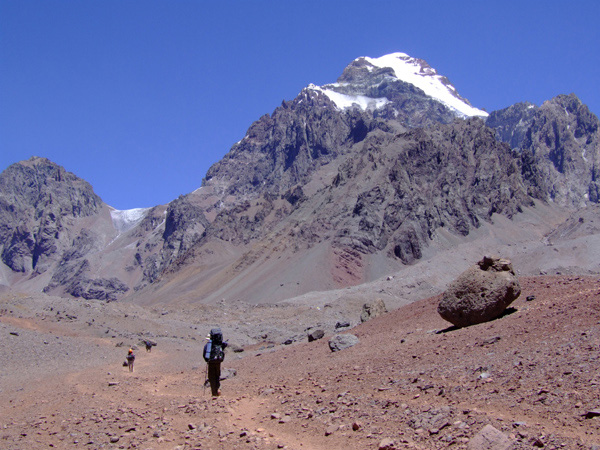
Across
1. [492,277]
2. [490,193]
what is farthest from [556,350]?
[490,193]

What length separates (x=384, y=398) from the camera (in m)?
9.51

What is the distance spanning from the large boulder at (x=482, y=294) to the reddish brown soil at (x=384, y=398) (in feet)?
1.81

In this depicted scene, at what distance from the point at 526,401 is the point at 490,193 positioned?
396ft

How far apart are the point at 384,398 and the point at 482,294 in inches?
250

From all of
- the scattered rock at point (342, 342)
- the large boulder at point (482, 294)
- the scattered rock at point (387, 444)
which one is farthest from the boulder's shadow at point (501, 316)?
the scattered rock at point (387, 444)

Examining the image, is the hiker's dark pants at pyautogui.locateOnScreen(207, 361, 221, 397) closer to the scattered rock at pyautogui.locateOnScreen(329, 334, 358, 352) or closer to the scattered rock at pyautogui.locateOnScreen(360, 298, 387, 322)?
the scattered rock at pyautogui.locateOnScreen(329, 334, 358, 352)

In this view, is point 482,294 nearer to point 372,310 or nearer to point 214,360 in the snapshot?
point 214,360

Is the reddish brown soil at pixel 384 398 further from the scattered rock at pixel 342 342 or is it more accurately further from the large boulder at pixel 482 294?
the large boulder at pixel 482 294

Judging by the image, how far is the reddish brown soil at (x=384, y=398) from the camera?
771cm

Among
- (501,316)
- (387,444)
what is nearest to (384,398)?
(387,444)

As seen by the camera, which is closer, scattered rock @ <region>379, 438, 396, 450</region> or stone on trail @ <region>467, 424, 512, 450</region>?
stone on trail @ <region>467, 424, 512, 450</region>

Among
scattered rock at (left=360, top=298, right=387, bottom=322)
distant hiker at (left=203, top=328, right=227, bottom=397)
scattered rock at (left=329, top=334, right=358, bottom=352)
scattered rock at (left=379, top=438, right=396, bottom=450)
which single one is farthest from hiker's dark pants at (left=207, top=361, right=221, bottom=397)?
scattered rock at (left=360, top=298, right=387, bottom=322)

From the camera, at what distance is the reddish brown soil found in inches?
304

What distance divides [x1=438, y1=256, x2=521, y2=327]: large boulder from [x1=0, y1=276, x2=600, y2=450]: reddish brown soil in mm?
551
